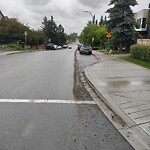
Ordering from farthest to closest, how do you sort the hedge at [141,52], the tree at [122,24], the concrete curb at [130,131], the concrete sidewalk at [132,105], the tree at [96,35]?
the tree at [96,35], the tree at [122,24], the hedge at [141,52], the concrete sidewalk at [132,105], the concrete curb at [130,131]

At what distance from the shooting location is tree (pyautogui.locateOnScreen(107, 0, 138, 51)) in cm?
3588

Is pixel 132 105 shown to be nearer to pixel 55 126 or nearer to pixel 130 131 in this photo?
pixel 130 131

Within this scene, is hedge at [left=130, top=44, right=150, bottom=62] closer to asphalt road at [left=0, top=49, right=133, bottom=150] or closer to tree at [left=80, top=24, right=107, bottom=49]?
asphalt road at [left=0, top=49, right=133, bottom=150]

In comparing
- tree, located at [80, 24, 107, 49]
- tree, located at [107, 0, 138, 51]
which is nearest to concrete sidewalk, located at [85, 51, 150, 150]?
tree, located at [107, 0, 138, 51]

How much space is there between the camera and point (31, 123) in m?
5.56

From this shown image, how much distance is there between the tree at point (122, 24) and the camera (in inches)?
1412

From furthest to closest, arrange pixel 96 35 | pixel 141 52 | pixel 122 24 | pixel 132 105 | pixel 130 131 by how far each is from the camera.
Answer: pixel 96 35 → pixel 122 24 → pixel 141 52 → pixel 132 105 → pixel 130 131

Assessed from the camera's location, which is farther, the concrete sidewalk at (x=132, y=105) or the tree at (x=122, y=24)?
the tree at (x=122, y=24)

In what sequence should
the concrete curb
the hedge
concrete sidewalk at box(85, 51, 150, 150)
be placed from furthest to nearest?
the hedge
concrete sidewalk at box(85, 51, 150, 150)
the concrete curb

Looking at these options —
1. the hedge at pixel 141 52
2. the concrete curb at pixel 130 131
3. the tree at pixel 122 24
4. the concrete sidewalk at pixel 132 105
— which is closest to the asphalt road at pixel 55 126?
the concrete curb at pixel 130 131

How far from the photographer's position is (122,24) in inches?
1428

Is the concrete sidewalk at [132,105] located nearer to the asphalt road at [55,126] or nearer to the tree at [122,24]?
the asphalt road at [55,126]

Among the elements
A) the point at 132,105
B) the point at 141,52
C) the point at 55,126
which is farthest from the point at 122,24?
the point at 55,126

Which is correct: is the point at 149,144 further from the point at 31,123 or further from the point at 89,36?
the point at 89,36
